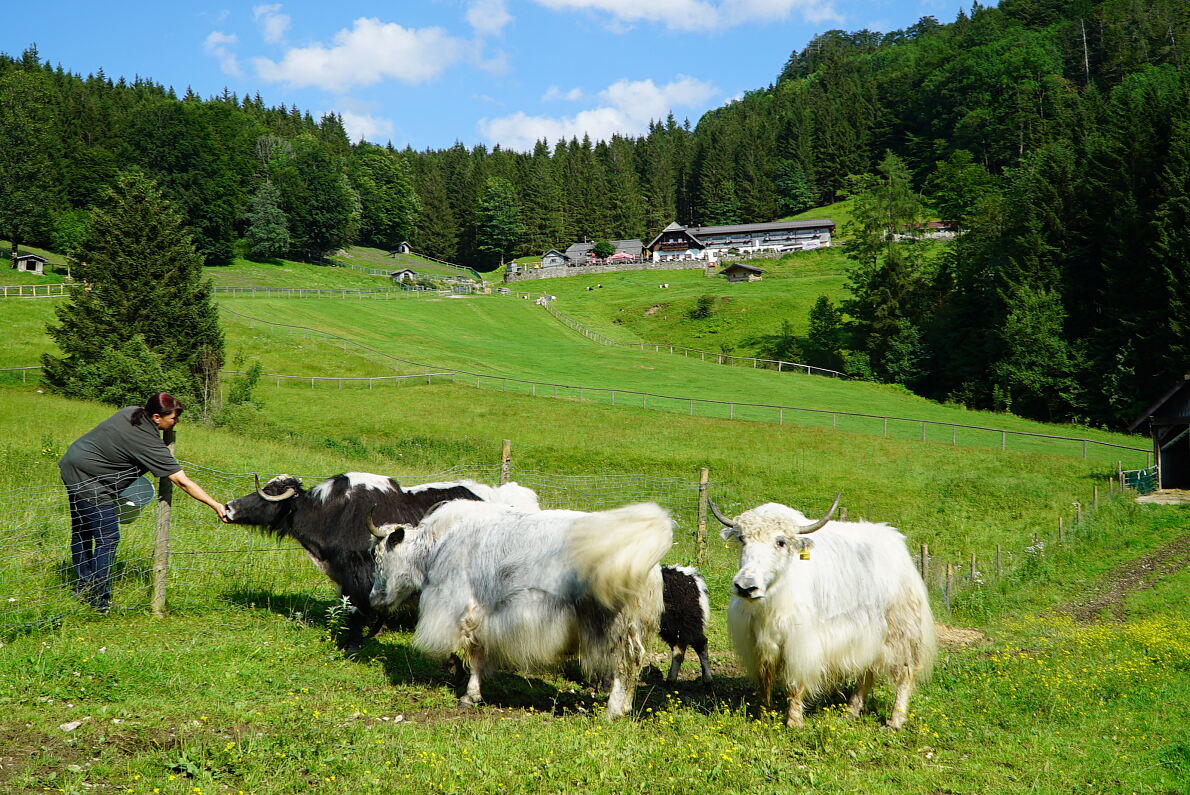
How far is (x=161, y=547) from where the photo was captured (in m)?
9.02

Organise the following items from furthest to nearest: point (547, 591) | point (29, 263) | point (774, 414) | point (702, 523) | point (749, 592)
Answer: point (29, 263), point (774, 414), point (702, 523), point (547, 591), point (749, 592)

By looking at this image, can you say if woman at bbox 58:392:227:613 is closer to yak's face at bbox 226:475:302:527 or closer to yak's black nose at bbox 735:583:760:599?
yak's face at bbox 226:475:302:527

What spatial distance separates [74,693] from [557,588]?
3.87 meters

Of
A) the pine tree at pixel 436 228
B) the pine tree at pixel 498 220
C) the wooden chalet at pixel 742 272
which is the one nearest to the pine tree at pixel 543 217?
the pine tree at pixel 498 220

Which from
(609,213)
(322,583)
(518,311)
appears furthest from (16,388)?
(609,213)

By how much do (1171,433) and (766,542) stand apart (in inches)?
1206

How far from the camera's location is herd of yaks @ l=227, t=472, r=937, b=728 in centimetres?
687

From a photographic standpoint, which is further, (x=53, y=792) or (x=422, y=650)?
(x=422, y=650)

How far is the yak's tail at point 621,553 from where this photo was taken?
674 centimetres

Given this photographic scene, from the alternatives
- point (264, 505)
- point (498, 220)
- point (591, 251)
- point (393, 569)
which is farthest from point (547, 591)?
point (498, 220)

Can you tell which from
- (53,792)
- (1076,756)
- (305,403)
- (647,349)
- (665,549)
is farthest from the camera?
(647,349)

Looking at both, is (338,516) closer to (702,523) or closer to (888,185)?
(702,523)

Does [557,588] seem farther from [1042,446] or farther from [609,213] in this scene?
[609,213]

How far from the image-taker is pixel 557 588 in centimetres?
708
